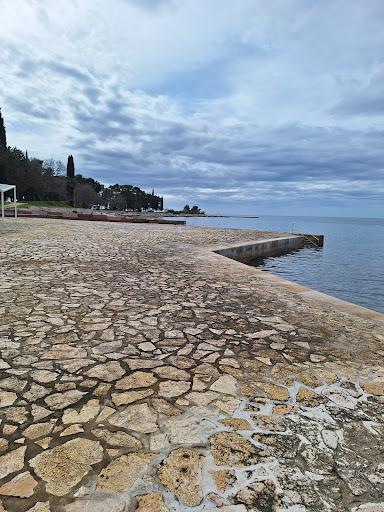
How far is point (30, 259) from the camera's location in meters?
7.17

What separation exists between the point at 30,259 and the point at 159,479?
21.7ft

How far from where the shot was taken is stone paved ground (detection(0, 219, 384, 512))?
1.49m

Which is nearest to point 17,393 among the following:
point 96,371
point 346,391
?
point 96,371

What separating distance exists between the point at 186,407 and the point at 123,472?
612 mm

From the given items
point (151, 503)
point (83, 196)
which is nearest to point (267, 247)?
point (151, 503)

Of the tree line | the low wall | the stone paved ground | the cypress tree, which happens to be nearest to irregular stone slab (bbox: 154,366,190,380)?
the stone paved ground

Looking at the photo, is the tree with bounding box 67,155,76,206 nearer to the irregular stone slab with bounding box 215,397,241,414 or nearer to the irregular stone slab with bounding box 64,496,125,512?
the irregular stone slab with bounding box 215,397,241,414

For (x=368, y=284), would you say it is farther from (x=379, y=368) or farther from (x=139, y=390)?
(x=139, y=390)

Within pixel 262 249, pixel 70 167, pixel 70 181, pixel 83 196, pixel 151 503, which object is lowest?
pixel 262 249

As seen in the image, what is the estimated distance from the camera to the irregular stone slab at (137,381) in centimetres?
231

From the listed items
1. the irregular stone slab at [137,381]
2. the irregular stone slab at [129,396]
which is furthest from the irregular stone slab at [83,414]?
the irregular stone slab at [137,381]

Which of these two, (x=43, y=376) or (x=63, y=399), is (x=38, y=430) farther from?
(x=43, y=376)

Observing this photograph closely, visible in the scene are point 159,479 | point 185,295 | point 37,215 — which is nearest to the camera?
point 159,479

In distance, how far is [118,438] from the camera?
180 centimetres
